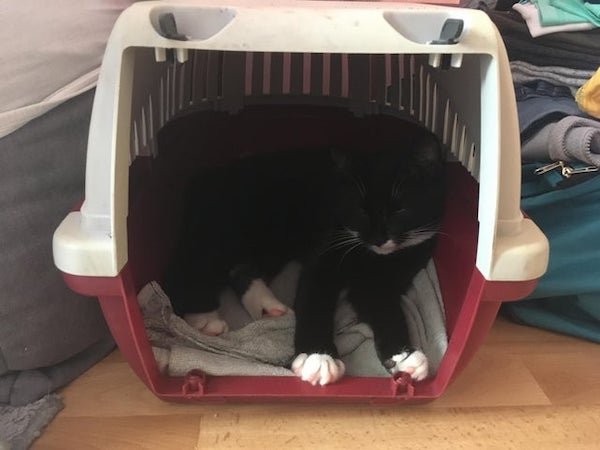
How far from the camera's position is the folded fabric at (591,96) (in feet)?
3.36

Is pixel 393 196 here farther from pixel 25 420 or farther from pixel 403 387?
pixel 25 420

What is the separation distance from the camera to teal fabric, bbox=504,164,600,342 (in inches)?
42.5

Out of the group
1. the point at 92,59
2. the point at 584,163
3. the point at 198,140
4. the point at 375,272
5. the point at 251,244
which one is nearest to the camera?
the point at 92,59

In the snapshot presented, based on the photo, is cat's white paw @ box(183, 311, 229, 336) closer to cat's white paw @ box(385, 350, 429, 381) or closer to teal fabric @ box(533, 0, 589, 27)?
cat's white paw @ box(385, 350, 429, 381)

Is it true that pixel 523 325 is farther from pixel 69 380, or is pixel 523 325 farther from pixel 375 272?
pixel 69 380

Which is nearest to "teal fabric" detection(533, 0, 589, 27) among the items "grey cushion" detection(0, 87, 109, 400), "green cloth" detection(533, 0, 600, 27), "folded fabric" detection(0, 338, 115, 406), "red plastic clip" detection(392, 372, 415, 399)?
"green cloth" detection(533, 0, 600, 27)

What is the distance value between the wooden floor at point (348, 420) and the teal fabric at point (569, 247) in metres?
0.13

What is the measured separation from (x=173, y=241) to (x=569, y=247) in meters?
0.75

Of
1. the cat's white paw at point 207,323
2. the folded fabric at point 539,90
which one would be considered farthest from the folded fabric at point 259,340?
the folded fabric at point 539,90

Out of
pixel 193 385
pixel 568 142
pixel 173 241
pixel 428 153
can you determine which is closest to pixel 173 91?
pixel 173 241

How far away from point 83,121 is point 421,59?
73cm

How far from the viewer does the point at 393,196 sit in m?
1.11

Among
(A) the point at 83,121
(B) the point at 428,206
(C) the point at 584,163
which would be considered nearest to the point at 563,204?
(C) the point at 584,163

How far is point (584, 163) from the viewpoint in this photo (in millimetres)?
1035
